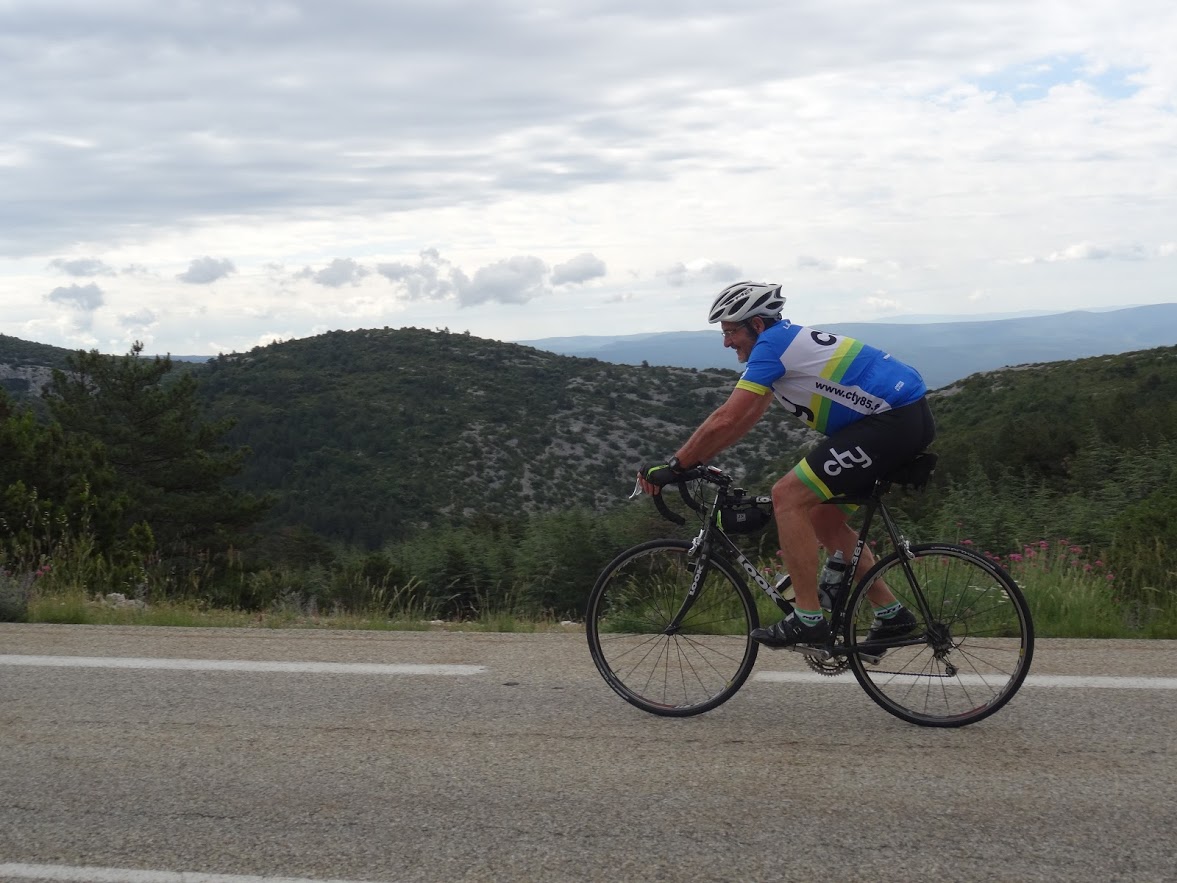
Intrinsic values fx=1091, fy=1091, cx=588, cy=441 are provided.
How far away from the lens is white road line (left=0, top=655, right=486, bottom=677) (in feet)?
19.8

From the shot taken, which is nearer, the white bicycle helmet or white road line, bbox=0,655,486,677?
the white bicycle helmet

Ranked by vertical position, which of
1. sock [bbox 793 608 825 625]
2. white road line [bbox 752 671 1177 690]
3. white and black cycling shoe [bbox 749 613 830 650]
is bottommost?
white road line [bbox 752 671 1177 690]

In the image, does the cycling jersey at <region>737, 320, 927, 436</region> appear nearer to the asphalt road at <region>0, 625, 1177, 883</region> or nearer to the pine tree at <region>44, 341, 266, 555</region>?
the asphalt road at <region>0, 625, 1177, 883</region>

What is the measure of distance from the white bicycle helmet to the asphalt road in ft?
6.06

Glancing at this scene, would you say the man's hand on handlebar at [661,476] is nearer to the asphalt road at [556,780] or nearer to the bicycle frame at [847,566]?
the bicycle frame at [847,566]

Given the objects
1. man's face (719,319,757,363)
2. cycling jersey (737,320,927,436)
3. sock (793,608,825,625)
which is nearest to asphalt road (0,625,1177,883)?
sock (793,608,825,625)

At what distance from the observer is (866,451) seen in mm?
4754

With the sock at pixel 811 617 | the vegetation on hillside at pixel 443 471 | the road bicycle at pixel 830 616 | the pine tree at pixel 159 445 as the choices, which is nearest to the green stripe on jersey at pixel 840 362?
the road bicycle at pixel 830 616

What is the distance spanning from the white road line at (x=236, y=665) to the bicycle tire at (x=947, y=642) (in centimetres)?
219

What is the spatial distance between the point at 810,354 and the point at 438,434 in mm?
70567

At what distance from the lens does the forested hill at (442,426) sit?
62281mm

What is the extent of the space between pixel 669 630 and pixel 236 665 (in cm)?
260

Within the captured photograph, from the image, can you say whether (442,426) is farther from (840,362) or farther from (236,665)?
(840,362)

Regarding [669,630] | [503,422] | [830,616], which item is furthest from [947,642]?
[503,422]
